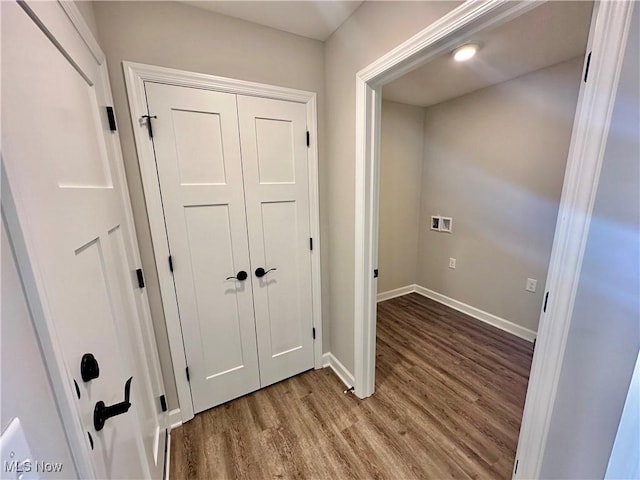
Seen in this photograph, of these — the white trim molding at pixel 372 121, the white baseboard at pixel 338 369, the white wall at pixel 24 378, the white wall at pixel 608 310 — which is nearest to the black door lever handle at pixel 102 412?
the white wall at pixel 24 378

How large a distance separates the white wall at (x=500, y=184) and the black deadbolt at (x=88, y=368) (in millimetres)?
3135

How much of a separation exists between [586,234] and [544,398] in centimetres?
63

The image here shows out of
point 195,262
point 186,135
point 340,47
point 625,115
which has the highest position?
point 340,47

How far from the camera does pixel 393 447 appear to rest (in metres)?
1.46

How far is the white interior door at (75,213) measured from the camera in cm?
51

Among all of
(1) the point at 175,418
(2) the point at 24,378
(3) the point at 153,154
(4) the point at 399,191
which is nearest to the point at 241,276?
(3) the point at 153,154

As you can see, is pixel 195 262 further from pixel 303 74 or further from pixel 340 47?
pixel 340 47

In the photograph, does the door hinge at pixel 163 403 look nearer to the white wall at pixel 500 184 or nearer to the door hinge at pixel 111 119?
the door hinge at pixel 111 119

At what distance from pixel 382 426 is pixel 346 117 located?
2.05 m

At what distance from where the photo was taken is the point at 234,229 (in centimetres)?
164

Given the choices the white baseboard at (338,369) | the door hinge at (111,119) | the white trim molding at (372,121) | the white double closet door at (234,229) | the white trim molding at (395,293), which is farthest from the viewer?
the white trim molding at (395,293)

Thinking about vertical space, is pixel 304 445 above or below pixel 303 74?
below

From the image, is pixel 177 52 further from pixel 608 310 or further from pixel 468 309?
pixel 468 309

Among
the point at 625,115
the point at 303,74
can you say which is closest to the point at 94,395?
the point at 625,115
